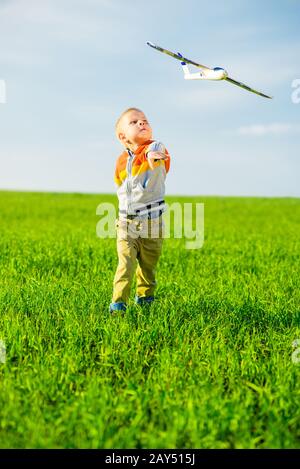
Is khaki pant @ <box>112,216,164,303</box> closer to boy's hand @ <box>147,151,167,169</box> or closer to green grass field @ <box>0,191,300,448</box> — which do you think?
green grass field @ <box>0,191,300,448</box>

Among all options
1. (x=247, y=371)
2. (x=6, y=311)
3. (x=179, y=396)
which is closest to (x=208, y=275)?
(x=6, y=311)

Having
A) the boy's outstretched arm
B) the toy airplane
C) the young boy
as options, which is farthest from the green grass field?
the toy airplane

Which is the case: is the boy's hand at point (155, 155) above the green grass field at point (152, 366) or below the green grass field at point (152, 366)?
above

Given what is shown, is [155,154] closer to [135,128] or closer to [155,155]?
[155,155]

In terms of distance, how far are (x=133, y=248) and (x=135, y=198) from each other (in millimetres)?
506

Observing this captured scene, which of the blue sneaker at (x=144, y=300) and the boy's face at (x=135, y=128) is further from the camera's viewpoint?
the blue sneaker at (x=144, y=300)

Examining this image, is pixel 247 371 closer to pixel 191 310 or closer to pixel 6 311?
pixel 191 310

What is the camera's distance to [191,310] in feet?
18.4

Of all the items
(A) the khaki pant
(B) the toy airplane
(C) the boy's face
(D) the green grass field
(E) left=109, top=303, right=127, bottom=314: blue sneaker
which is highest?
(B) the toy airplane

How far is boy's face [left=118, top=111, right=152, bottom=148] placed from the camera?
17.3 feet

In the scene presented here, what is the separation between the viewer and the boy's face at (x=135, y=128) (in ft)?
17.3

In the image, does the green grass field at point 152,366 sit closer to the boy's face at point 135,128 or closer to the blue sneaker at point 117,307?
the blue sneaker at point 117,307

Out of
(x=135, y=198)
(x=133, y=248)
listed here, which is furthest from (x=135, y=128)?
(x=133, y=248)

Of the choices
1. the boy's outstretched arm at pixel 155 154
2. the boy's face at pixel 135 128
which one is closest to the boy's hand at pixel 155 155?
the boy's outstretched arm at pixel 155 154
